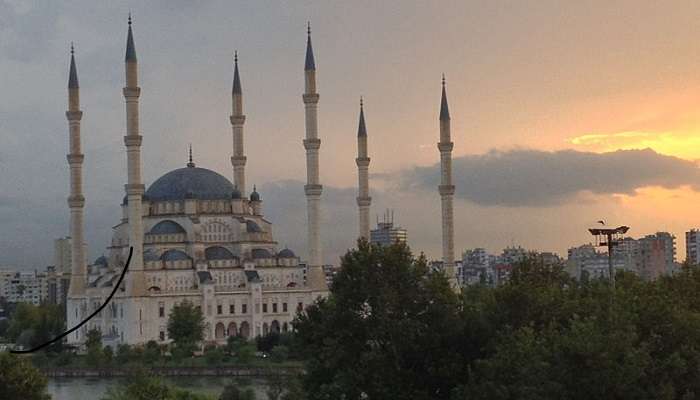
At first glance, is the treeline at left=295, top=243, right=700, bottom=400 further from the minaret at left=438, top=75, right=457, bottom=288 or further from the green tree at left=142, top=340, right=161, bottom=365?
the minaret at left=438, top=75, right=457, bottom=288

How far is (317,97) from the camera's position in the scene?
2120 inches

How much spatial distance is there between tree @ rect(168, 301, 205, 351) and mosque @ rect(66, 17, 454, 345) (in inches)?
62.2

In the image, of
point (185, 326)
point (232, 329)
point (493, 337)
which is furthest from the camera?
point (232, 329)

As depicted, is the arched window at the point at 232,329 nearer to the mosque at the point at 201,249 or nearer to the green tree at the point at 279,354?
the mosque at the point at 201,249

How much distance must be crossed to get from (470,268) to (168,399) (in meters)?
99.0

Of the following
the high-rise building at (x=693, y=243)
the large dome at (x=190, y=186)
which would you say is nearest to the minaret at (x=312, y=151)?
the large dome at (x=190, y=186)

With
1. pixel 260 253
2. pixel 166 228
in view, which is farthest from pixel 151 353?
pixel 260 253

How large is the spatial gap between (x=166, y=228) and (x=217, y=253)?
2.54 metres

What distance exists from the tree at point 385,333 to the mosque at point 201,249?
29.1 meters

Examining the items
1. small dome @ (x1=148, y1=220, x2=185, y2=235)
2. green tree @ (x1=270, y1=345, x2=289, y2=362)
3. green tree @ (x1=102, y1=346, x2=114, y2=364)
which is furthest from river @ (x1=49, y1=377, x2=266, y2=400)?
small dome @ (x1=148, y1=220, x2=185, y2=235)

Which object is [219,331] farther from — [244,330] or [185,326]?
[185,326]

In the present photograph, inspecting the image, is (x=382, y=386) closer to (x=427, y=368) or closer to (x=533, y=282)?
(x=427, y=368)

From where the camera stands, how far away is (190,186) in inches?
2341

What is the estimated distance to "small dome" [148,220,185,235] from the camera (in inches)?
2274
